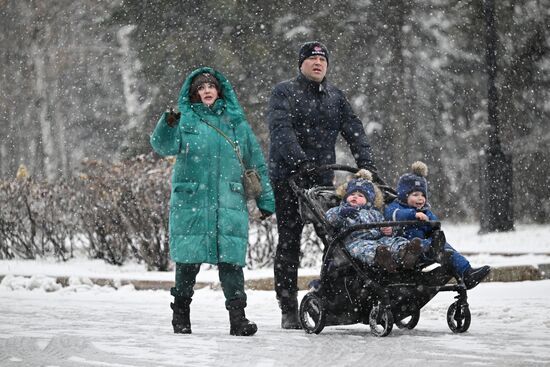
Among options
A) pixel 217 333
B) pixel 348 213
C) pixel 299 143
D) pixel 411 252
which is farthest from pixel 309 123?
pixel 217 333

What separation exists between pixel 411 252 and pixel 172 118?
1862 millimetres

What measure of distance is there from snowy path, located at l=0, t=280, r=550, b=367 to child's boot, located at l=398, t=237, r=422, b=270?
50 cm

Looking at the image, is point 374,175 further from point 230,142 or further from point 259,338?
point 259,338

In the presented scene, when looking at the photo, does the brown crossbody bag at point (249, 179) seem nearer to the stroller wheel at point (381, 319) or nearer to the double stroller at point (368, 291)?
the double stroller at point (368, 291)

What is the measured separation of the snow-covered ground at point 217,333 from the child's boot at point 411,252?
19.5 inches

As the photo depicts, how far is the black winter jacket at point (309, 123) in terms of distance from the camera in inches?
318

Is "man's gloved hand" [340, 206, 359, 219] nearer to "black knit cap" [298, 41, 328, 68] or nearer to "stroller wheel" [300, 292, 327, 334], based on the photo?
"stroller wheel" [300, 292, 327, 334]

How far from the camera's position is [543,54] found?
1748cm

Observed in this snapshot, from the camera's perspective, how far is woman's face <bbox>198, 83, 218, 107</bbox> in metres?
7.62

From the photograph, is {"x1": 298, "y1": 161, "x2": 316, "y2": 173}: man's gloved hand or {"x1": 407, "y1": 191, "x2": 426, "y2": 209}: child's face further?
{"x1": 298, "y1": 161, "x2": 316, "y2": 173}: man's gloved hand

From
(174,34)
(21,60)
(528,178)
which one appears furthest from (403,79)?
(21,60)

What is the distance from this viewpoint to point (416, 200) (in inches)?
297

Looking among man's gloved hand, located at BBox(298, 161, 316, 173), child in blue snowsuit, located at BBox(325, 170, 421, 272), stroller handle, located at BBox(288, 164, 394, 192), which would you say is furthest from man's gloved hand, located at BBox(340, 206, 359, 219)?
man's gloved hand, located at BBox(298, 161, 316, 173)

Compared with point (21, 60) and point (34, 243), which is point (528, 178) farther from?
point (21, 60)
